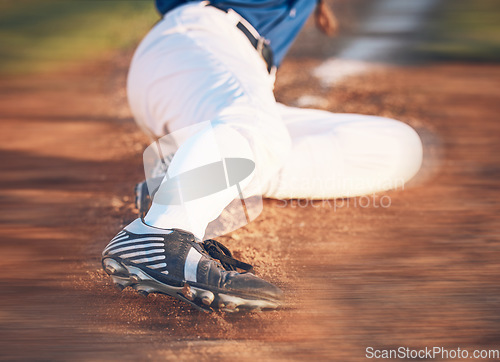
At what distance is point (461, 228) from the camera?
1434 millimetres

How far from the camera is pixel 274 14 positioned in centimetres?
169

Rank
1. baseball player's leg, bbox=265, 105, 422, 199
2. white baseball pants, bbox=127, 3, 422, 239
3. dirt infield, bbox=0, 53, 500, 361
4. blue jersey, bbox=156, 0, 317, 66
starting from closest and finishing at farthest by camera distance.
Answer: dirt infield, bbox=0, 53, 500, 361
white baseball pants, bbox=127, 3, 422, 239
baseball player's leg, bbox=265, 105, 422, 199
blue jersey, bbox=156, 0, 317, 66

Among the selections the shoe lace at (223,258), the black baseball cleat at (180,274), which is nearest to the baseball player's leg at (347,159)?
the shoe lace at (223,258)

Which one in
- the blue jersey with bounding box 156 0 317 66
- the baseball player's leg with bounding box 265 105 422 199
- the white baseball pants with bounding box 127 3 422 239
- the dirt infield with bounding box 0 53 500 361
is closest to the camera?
the dirt infield with bounding box 0 53 500 361

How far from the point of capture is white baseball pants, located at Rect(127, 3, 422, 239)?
116cm

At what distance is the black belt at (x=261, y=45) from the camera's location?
63.0 inches

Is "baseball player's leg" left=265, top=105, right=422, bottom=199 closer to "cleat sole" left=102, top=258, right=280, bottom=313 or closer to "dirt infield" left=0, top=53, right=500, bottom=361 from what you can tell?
"dirt infield" left=0, top=53, right=500, bottom=361

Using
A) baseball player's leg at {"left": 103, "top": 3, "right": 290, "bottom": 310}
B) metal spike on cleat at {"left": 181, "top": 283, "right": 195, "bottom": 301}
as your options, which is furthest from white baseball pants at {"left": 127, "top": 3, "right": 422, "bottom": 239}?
metal spike on cleat at {"left": 181, "top": 283, "right": 195, "bottom": 301}

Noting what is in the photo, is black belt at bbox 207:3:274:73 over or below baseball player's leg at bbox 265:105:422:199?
over

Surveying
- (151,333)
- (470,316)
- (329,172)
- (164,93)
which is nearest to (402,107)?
(329,172)

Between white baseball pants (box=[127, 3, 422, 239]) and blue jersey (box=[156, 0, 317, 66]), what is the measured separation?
0.28ft

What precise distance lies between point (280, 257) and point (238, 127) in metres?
0.32

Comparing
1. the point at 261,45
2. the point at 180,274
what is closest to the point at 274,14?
the point at 261,45

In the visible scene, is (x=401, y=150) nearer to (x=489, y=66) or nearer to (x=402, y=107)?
(x=402, y=107)
